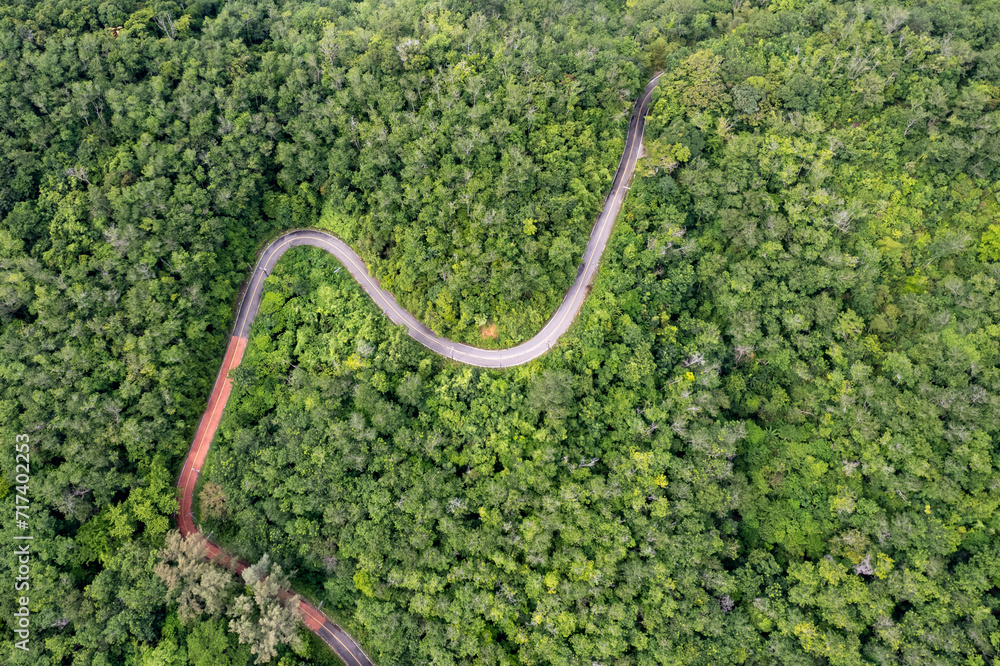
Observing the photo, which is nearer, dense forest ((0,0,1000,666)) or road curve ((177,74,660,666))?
dense forest ((0,0,1000,666))

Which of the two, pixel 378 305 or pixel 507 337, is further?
pixel 378 305

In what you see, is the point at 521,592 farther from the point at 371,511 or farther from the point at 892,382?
the point at 892,382

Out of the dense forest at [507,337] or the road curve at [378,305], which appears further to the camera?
the road curve at [378,305]

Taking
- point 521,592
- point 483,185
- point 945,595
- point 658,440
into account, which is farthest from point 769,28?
point 521,592

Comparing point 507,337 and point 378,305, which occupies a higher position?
point 378,305
